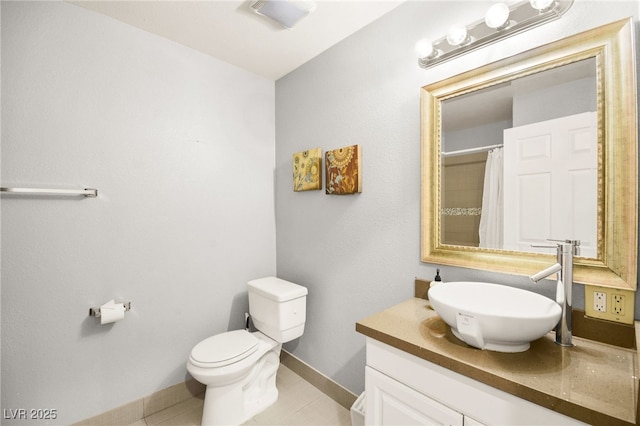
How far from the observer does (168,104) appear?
6.09 feet

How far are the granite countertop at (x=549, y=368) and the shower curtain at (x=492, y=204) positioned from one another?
429mm

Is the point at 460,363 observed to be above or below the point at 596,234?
below

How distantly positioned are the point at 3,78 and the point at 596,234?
2.72m

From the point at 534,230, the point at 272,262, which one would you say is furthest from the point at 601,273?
the point at 272,262

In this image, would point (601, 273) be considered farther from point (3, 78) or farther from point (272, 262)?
point (3, 78)

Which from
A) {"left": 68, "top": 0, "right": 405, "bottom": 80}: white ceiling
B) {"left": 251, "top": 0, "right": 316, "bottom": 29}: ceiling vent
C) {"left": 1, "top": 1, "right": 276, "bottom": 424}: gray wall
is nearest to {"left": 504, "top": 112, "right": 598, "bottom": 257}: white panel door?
{"left": 68, "top": 0, "right": 405, "bottom": 80}: white ceiling

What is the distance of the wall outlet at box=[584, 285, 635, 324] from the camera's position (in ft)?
3.07

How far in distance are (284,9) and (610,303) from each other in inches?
77.2

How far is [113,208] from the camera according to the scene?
166 centimetres

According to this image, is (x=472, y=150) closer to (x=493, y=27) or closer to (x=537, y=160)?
(x=537, y=160)

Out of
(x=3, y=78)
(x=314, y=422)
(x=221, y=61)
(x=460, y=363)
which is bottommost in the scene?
(x=314, y=422)

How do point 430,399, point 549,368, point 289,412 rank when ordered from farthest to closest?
point 289,412, point 430,399, point 549,368

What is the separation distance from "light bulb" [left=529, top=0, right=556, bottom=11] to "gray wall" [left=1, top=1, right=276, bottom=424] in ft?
6.02

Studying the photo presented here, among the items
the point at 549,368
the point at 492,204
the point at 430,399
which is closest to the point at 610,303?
the point at 549,368
